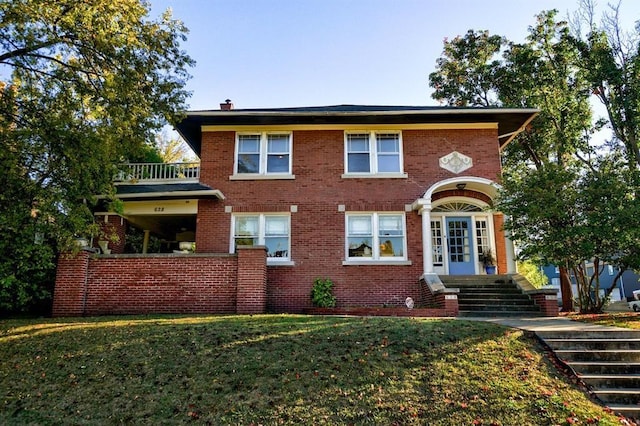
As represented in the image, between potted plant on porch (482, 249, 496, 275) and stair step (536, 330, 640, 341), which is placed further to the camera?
potted plant on porch (482, 249, 496, 275)

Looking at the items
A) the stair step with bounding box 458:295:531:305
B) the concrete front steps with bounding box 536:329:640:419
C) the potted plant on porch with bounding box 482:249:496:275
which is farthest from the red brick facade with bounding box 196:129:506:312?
the concrete front steps with bounding box 536:329:640:419

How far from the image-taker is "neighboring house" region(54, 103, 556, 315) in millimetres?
14016

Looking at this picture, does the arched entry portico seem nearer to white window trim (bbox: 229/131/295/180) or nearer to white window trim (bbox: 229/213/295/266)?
white window trim (bbox: 229/213/295/266)

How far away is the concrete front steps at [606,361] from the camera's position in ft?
20.7

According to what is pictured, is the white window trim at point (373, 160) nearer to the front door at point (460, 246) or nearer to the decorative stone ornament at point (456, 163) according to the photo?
the decorative stone ornament at point (456, 163)

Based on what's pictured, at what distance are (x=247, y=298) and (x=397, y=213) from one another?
572 cm

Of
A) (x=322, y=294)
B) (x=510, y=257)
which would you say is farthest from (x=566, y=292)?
(x=322, y=294)

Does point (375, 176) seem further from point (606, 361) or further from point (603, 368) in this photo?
point (603, 368)

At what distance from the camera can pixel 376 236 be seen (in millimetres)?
14398

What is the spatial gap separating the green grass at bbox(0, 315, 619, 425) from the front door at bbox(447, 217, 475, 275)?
21.3 feet

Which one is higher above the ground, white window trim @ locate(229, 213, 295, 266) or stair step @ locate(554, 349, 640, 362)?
white window trim @ locate(229, 213, 295, 266)

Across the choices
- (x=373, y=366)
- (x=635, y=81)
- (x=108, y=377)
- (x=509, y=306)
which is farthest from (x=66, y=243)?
(x=635, y=81)

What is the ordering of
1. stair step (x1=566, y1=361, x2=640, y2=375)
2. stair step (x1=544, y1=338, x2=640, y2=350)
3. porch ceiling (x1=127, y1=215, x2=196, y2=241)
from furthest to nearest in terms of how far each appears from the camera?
porch ceiling (x1=127, y1=215, x2=196, y2=241) < stair step (x1=544, y1=338, x2=640, y2=350) < stair step (x1=566, y1=361, x2=640, y2=375)

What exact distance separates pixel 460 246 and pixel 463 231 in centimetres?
53
